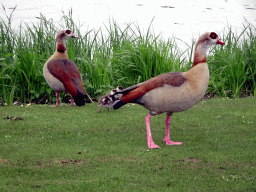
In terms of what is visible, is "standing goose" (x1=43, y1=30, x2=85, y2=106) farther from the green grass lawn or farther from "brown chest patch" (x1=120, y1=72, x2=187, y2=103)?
"brown chest patch" (x1=120, y1=72, x2=187, y2=103)

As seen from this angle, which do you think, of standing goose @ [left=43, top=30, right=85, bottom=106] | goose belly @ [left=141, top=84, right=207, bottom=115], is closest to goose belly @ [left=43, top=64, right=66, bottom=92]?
standing goose @ [left=43, top=30, right=85, bottom=106]

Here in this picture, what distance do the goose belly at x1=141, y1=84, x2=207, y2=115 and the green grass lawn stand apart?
2.34 ft

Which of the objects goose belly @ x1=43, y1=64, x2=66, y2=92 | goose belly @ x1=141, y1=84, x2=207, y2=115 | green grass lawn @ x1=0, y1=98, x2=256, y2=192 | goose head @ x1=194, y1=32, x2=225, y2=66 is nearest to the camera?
green grass lawn @ x1=0, y1=98, x2=256, y2=192

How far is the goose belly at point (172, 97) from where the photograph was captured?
5629 millimetres

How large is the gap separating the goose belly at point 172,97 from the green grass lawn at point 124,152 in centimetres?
71

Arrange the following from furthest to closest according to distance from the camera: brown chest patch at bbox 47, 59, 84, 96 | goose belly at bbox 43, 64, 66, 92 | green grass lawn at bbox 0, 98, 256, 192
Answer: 1. goose belly at bbox 43, 64, 66, 92
2. brown chest patch at bbox 47, 59, 84, 96
3. green grass lawn at bbox 0, 98, 256, 192

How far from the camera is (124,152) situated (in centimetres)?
570

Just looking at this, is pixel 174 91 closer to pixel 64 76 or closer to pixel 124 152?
pixel 124 152

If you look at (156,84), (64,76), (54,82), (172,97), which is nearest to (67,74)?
(64,76)

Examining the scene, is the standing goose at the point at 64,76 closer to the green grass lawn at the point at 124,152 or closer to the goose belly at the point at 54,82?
the goose belly at the point at 54,82

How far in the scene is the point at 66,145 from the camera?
20.3 ft

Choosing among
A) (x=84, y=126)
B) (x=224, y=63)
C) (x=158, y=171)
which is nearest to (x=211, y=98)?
(x=224, y=63)

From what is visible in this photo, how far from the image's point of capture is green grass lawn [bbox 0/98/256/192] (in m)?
4.54

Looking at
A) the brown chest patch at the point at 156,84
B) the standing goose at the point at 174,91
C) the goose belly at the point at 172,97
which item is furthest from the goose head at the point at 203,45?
the goose belly at the point at 172,97
